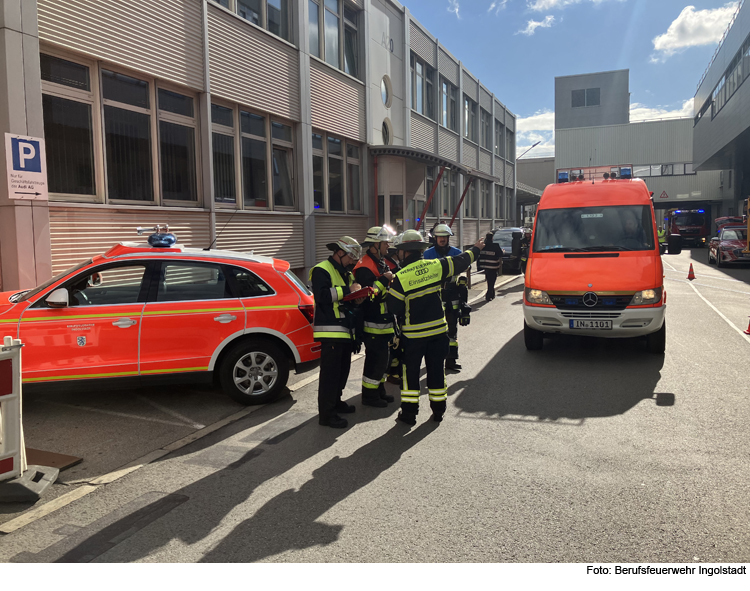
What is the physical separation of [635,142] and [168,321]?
2467 inches

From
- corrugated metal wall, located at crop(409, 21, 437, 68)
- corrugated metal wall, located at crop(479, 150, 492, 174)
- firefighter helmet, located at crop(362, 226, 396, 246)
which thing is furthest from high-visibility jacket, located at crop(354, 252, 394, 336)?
corrugated metal wall, located at crop(479, 150, 492, 174)

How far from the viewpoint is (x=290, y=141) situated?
611 inches

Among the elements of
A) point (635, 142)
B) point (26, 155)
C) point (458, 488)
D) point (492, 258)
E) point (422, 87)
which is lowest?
point (458, 488)

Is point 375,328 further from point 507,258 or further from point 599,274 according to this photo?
point 507,258

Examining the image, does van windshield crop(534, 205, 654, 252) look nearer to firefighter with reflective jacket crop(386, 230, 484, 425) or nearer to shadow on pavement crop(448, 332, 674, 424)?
shadow on pavement crop(448, 332, 674, 424)

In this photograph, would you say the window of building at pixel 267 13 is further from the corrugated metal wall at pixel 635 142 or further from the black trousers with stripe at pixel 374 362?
the corrugated metal wall at pixel 635 142

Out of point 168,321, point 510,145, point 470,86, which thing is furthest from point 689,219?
point 168,321

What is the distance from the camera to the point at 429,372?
5.69 m

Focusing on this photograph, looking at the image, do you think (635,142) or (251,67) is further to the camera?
(635,142)

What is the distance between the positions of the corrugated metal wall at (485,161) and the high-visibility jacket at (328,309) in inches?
1272

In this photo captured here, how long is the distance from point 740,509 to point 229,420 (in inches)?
168

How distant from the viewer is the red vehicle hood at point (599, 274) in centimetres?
787

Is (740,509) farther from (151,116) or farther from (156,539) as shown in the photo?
(151,116)
